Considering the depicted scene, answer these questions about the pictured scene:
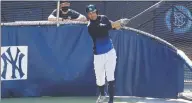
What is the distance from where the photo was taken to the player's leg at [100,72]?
7984mm

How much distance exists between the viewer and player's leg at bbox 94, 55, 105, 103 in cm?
798

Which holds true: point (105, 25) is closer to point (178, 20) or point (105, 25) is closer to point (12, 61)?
point (12, 61)

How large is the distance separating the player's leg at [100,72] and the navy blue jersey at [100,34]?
0.09 meters

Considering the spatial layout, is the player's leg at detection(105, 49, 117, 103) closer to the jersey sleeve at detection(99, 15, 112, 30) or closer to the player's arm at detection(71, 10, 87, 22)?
the jersey sleeve at detection(99, 15, 112, 30)

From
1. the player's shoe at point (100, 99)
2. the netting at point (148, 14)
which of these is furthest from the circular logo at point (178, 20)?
the player's shoe at point (100, 99)

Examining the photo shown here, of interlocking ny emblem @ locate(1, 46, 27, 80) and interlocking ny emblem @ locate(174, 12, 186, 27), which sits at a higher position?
interlocking ny emblem @ locate(174, 12, 186, 27)

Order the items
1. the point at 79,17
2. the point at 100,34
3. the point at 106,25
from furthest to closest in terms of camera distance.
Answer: the point at 79,17 < the point at 100,34 < the point at 106,25

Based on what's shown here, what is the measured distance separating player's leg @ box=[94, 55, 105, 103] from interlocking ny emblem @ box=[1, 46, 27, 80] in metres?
1.50

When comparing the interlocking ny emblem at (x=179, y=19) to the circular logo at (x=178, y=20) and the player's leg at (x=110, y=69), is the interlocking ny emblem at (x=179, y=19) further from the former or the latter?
the player's leg at (x=110, y=69)

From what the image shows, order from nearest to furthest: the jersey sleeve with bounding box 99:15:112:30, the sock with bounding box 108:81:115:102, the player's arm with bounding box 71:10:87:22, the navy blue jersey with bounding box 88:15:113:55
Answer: the jersey sleeve with bounding box 99:15:112:30 → the navy blue jersey with bounding box 88:15:113:55 → the sock with bounding box 108:81:115:102 → the player's arm with bounding box 71:10:87:22

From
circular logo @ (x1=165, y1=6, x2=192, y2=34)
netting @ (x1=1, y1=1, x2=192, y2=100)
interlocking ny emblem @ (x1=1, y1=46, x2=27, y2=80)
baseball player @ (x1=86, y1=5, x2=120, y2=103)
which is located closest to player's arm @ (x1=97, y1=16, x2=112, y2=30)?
baseball player @ (x1=86, y1=5, x2=120, y2=103)

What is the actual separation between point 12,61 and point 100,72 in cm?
173

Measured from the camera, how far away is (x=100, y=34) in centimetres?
794

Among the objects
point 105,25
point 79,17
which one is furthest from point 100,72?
point 79,17
